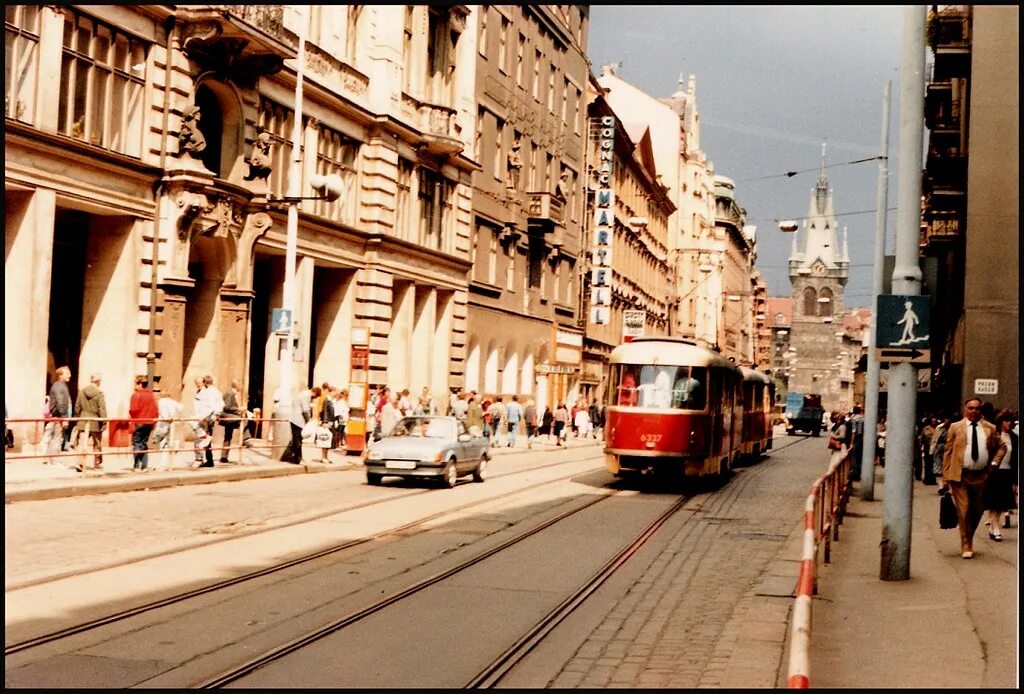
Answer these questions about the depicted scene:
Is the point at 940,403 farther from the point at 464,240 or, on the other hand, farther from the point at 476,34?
the point at 476,34

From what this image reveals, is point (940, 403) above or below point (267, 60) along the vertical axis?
below

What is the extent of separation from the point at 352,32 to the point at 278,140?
19.5 ft

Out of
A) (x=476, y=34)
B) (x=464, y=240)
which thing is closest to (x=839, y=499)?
(x=464, y=240)

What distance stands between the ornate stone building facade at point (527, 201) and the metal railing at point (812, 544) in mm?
27671

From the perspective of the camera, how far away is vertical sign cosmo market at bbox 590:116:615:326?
63.7m

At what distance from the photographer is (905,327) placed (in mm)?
13539

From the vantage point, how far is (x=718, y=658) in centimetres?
955

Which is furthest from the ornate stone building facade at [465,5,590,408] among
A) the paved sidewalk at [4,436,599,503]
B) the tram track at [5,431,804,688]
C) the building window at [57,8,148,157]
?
the tram track at [5,431,804,688]

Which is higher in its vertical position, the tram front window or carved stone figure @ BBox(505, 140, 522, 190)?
carved stone figure @ BBox(505, 140, 522, 190)

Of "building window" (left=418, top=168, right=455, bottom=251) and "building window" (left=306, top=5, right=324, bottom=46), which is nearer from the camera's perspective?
"building window" (left=306, top=5, right=324, bottom=46)

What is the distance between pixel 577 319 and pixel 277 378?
1204 inches

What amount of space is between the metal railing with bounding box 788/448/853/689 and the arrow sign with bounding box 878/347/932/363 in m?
1.55

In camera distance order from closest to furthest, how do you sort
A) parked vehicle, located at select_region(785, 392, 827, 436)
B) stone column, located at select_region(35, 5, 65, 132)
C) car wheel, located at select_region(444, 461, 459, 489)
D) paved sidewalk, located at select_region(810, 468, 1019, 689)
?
paved sidewalk, located at select_region(810, 468, 1019, 689) → stone column, located at select_region(35, 5, 65, 132) → car wheel, located at select_region(444, 461, 459, 489) → parked vehicle, located at select_region(785, 392, 827, 436)

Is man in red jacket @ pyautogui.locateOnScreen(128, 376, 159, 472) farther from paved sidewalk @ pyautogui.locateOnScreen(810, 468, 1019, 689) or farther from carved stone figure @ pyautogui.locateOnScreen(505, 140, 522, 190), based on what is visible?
carved stone figure @ pyautogui.locateOnScreen(505, 140, 522, 190)
